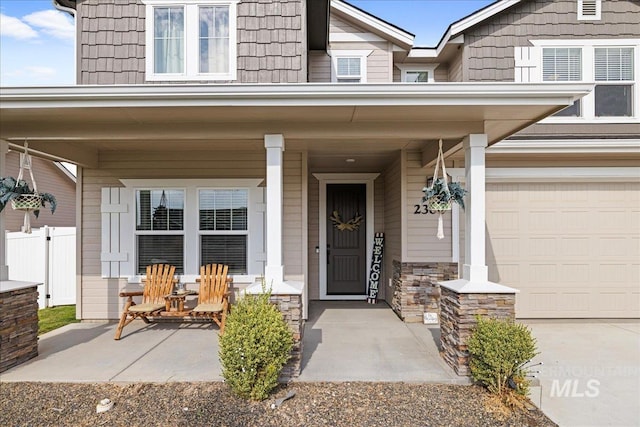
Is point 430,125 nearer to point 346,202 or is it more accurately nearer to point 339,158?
point 339,158

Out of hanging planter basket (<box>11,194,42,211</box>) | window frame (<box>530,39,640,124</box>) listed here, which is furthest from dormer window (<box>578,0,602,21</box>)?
hanging planter basket (<box>11,194,42,211</box>)

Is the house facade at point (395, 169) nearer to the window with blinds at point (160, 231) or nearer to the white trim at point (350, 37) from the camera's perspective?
the window with blinds at point (160, 231)

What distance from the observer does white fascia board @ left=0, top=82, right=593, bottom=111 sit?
3357 mm

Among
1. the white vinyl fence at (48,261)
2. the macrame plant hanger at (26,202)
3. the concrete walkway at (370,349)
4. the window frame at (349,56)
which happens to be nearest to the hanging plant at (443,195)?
the concrete walkway at (370,349)

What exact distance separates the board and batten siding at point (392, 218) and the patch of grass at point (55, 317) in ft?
15.9

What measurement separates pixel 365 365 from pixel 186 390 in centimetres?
167

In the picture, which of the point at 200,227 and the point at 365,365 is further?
the point at 200,227

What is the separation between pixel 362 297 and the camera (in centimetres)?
705

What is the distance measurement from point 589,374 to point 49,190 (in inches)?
520

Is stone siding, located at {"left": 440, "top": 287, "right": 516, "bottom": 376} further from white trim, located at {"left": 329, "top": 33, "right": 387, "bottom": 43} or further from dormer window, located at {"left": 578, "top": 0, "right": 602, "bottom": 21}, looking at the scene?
white trim, located at {"left": 329, "top": 33, "right": 387, "bottom": 43}

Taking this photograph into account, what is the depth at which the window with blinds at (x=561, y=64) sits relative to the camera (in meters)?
5.85

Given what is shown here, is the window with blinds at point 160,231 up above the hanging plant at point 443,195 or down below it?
below

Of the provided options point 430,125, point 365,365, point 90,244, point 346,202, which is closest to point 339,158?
point 346,202

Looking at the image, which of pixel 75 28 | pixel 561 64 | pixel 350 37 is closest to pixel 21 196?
pixel 75 28
